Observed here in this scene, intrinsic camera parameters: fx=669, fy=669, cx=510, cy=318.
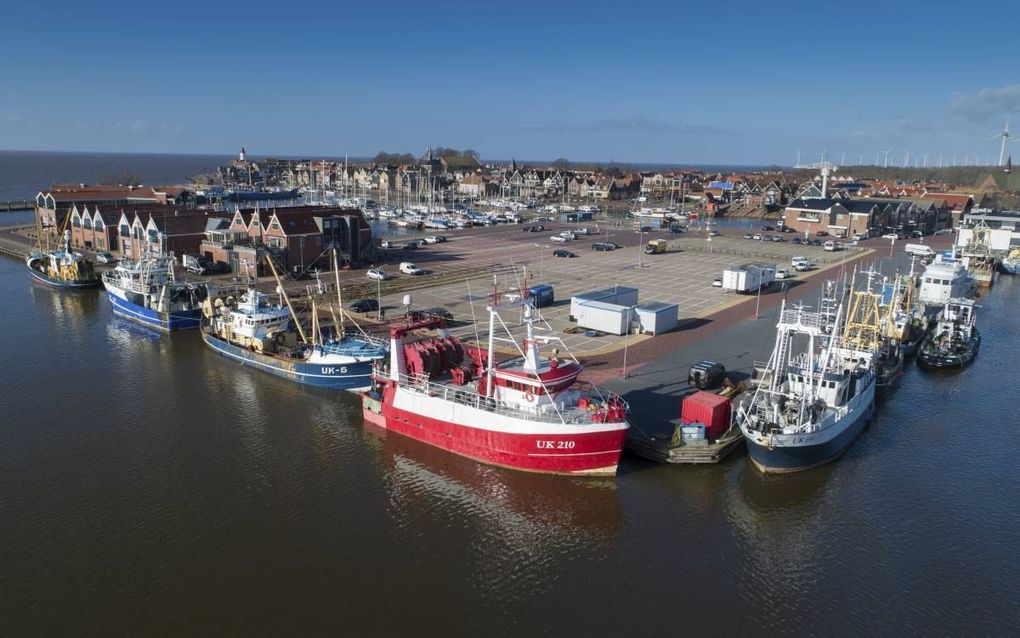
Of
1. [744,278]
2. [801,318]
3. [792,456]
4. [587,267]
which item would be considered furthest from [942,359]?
[587,267]

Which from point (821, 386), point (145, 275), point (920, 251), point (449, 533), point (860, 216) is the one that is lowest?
point (449, 533)

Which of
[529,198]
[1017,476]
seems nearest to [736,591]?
[1017,476]

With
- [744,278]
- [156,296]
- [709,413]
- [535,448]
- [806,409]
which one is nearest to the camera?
[535,448]

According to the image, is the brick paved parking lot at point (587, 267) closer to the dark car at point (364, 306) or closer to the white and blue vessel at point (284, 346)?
the dark car at point (364, 306)

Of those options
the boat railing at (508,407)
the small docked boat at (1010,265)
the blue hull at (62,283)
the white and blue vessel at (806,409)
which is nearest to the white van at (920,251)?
the small docked boat at (1010,265)

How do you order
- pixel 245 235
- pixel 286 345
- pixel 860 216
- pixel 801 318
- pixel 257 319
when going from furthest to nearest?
pixel 860 216, pixel 245 235, pixel 286 345, pixel 257 319, pixel 801 318

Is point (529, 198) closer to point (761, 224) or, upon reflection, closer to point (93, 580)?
point (761, 224)

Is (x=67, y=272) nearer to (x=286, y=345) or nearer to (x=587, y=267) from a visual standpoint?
(x=286, y=345)
